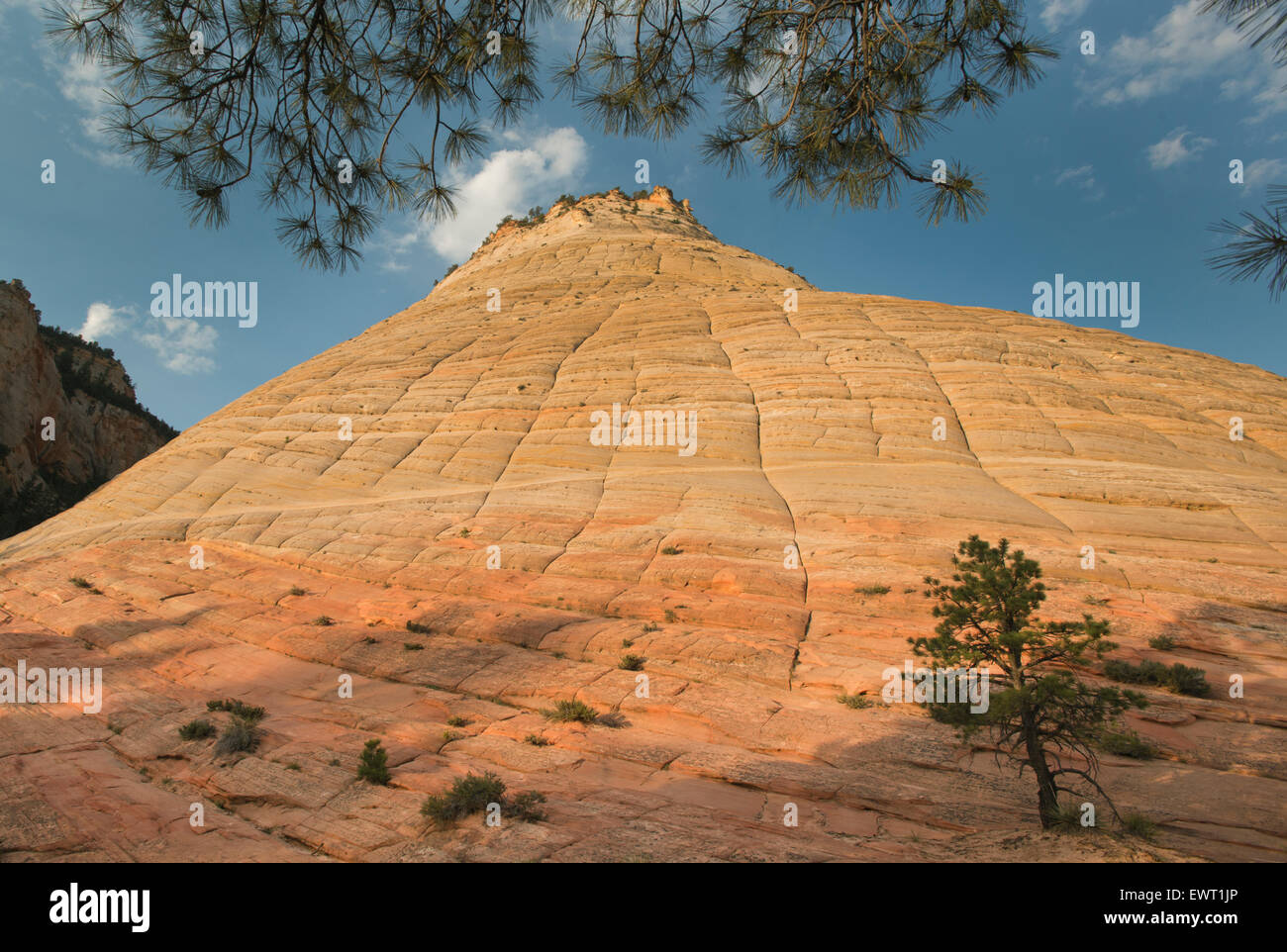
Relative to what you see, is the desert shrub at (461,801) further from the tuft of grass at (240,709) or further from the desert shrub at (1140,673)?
the desert shrub at (1140,673)

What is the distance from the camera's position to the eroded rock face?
676 centimetres

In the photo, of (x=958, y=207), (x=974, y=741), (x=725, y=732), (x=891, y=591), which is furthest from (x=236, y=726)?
(x=891, y=591)

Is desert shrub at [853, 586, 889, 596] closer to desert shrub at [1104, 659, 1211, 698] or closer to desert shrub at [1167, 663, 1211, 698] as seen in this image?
desert shrub at [1104, 659, 1211, 698]

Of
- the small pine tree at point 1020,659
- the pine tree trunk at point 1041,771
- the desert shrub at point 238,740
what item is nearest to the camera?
the small pine tree at point 1020,659

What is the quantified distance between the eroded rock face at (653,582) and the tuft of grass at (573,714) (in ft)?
0.56

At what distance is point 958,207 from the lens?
5570 millimetres

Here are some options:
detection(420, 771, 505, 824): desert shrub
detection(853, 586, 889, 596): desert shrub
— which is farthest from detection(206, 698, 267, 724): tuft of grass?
detection(853, 586, 889, 596): desert shrub

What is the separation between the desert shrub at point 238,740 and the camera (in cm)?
817

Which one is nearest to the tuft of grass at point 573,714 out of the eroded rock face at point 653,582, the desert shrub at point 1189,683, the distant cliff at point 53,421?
the eroded rock face at point 653,582

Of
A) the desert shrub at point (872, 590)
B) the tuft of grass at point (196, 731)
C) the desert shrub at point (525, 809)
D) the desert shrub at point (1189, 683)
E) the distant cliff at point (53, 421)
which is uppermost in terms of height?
the distant cliff at point (53, 421)

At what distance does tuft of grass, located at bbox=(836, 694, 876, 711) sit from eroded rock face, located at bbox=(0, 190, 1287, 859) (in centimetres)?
15

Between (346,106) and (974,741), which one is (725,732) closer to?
(974,741)

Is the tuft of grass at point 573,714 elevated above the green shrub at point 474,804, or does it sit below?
below

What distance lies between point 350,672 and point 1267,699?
14687mm
